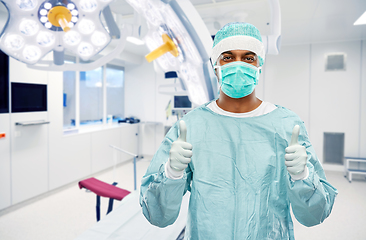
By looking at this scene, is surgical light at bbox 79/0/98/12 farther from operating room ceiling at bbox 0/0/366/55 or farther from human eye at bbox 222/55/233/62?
operating room ceiling at bbox 0/0/366/55

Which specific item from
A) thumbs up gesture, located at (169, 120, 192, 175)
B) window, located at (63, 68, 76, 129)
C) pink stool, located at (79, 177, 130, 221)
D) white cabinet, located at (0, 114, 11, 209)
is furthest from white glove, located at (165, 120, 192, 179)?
window, located at (63, 68, 76, 129)

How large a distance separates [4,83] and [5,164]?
0.93 m

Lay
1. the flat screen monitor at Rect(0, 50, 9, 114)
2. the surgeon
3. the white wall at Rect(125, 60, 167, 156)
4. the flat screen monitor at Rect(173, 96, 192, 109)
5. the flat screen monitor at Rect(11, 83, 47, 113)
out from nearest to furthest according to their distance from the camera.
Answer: the surgeon
the flat screen monitor at Rect(0, 50, 9, 114)
the flat screen monitor at Rect(11, 83, 47, 113)
the flat screen monitor at Rect(173, 96, 192, 109)
the white wall at Rect(125, 60, 167, 156)

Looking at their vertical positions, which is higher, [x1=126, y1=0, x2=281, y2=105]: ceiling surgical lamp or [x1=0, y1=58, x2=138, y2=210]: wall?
[x1=126, y1=0, x2=281, y2=105]: ceiling surgical lamp

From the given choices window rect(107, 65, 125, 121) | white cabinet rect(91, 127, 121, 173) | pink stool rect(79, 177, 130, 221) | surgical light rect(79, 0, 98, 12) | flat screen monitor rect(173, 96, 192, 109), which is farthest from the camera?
window rect(107, 65, 125, 121)

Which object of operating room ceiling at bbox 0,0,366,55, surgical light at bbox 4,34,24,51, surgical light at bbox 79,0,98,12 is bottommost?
surgical light at bbox 4,34,24,51

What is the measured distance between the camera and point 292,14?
2.95 metres

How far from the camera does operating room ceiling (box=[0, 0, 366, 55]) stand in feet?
8.53

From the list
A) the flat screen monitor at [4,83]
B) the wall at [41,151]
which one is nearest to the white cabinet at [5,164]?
the wall at [41,151]

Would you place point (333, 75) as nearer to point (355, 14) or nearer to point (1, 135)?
point (355, 14)

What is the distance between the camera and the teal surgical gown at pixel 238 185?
2.77 ft

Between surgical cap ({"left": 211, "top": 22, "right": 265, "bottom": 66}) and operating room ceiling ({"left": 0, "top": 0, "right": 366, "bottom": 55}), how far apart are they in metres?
1.21

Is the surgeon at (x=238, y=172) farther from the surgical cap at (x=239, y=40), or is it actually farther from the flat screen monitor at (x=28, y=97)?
the flat screen monitor at (x=28, y=97)

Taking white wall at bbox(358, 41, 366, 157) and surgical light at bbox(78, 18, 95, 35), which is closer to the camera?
surgical light at bbox(78, 18, 95, 35)
